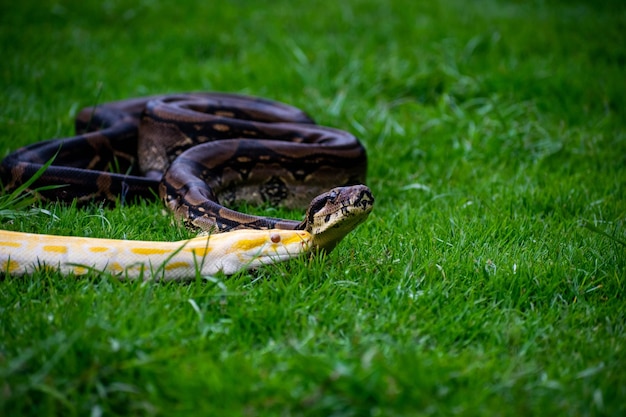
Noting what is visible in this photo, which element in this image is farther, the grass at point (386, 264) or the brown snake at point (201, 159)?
the brown snake at point (201, 159)

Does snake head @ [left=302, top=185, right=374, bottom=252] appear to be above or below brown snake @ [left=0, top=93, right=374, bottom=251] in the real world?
above

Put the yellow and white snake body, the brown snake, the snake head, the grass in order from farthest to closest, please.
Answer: the brown snake → the snake head → the yellow and white snake body → the grass

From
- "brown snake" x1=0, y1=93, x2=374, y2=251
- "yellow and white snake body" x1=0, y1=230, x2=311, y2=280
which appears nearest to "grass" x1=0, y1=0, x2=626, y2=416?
"yellow and white snake body" x1=0, y1=230, x2=311, y2=280

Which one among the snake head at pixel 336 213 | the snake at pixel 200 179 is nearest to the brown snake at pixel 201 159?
the snake at pixel 200 179

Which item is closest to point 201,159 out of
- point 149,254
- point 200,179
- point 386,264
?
point 200,179

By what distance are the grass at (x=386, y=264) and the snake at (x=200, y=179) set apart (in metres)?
0.18

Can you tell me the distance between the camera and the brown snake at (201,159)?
6012mm

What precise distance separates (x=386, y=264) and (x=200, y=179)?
79.3 inches

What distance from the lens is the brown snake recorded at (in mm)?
6012

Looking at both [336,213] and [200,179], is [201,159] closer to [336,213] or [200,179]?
[200,179]

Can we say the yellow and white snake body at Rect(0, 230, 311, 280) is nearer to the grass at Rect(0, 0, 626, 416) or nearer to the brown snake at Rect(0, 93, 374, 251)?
the grass at Rect(0, 0, 626, 416)

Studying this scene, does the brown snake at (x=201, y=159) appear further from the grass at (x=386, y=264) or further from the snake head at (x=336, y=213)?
the grass at (x=386, y=264)

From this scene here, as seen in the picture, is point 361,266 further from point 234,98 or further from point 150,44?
point 150,44

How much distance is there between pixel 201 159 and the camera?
6508mm
